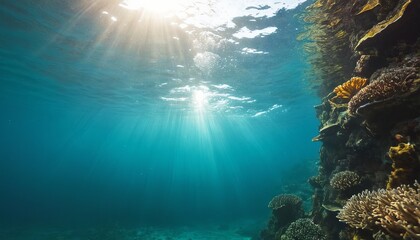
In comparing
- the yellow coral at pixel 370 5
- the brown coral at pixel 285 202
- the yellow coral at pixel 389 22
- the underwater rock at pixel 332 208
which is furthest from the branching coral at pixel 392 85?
the brown coral at pixel 285 202

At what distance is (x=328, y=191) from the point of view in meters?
9.20

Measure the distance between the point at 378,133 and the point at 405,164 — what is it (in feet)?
6.21

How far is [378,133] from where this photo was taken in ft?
20.2

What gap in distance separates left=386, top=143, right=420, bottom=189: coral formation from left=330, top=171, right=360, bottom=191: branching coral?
3046 millimetres

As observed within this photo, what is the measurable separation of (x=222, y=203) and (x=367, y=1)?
150ft

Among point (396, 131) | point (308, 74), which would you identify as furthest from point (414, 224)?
point (308, 74)

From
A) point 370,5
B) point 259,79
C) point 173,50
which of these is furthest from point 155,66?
point 370,5

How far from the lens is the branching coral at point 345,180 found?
743cm

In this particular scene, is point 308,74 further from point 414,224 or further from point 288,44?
point 414,224

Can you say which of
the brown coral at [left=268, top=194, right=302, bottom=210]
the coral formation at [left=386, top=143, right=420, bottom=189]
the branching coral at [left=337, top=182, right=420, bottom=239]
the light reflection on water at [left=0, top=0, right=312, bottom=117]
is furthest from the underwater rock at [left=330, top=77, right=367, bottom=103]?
the brown coral at [left=268, top=194, right=302, bottom=210]

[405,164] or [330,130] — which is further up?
[330,130]

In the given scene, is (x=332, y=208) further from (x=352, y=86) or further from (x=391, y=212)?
(x=391, y=212)

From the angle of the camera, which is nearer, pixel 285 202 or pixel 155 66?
pixel 285 202

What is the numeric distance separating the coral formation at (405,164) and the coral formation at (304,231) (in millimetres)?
5286
